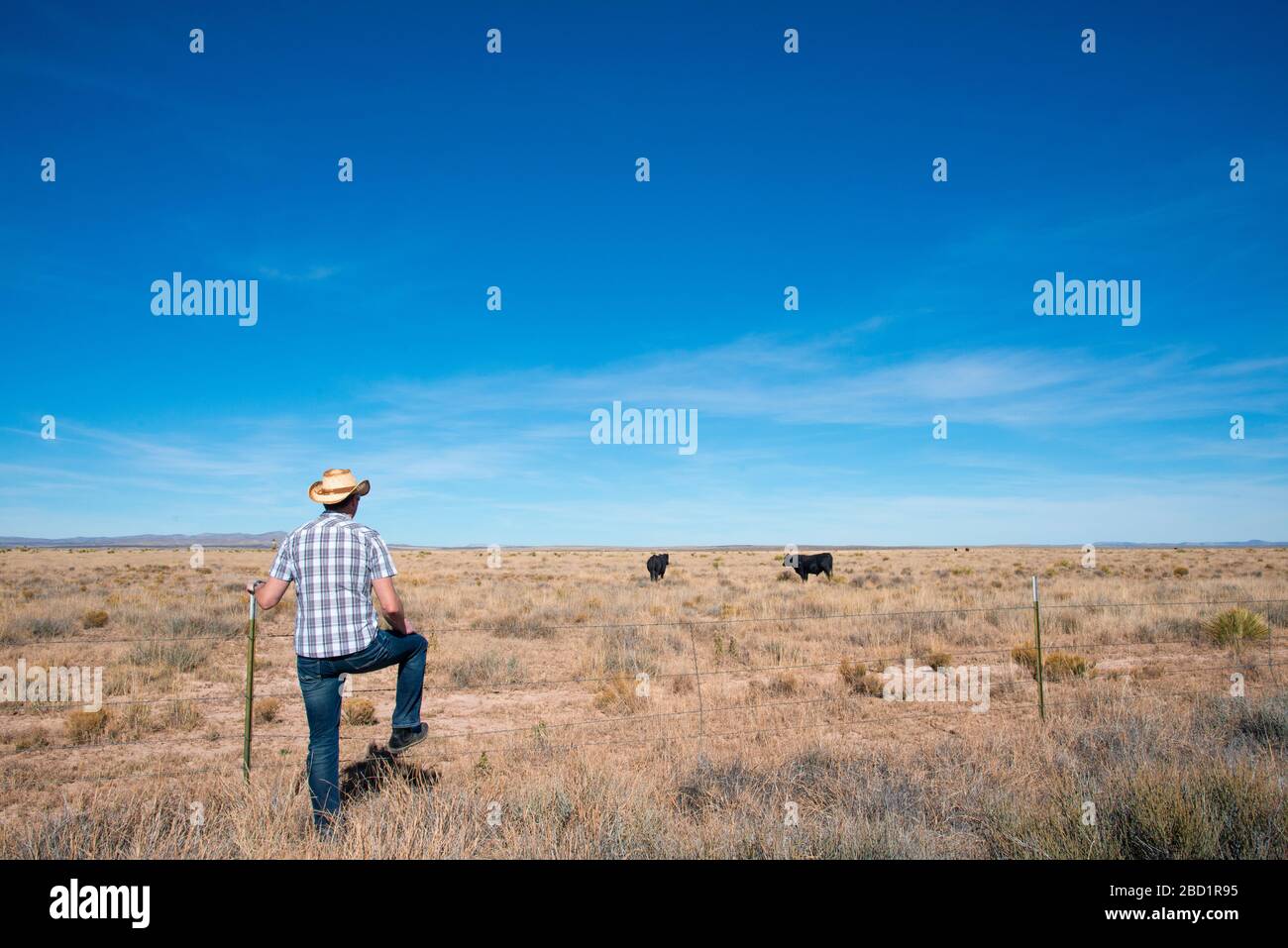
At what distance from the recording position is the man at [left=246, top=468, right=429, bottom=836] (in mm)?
4301

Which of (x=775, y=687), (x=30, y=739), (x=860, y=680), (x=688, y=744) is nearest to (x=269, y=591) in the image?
(x=688, y=744)

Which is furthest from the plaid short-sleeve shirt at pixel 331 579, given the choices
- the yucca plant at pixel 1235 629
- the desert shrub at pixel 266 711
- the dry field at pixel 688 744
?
the yucca plant at pixel 1235 629

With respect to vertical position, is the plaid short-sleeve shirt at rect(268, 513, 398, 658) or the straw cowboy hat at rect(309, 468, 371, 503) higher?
the straw cowboy hat at rect(309, 468, 371, 503)

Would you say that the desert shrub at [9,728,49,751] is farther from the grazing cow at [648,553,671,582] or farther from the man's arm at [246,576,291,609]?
the grazing cow at [648,553,671,582]

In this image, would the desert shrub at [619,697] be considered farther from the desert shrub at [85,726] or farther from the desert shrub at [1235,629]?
the desert shrub at [1235,629]

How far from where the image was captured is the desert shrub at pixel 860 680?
10.5 meters

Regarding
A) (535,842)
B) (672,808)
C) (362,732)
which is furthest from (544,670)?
(535,842)

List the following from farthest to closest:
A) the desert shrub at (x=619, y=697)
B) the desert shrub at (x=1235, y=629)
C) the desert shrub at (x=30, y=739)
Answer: the desert shrub at (x=1235, y=629), the desert shrub at (x=619, y=697), the desert shrub at (x=30, y=739)

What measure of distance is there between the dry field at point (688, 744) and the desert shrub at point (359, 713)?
1.9 inches

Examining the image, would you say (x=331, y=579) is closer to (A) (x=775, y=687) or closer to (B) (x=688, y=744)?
(B) (x=688, y=744)

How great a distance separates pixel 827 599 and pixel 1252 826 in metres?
16.2

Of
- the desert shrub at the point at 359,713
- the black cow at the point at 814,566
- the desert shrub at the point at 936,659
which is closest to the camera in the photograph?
the desert shrub at the point at 359,713

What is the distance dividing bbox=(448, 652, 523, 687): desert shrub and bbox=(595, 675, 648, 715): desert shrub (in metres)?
1.92

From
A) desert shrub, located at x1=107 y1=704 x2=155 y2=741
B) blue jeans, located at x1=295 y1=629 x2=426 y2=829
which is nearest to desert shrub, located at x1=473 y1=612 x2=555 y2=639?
desert shrub, located at x1=107 y1=704 x2=155 y2=741
